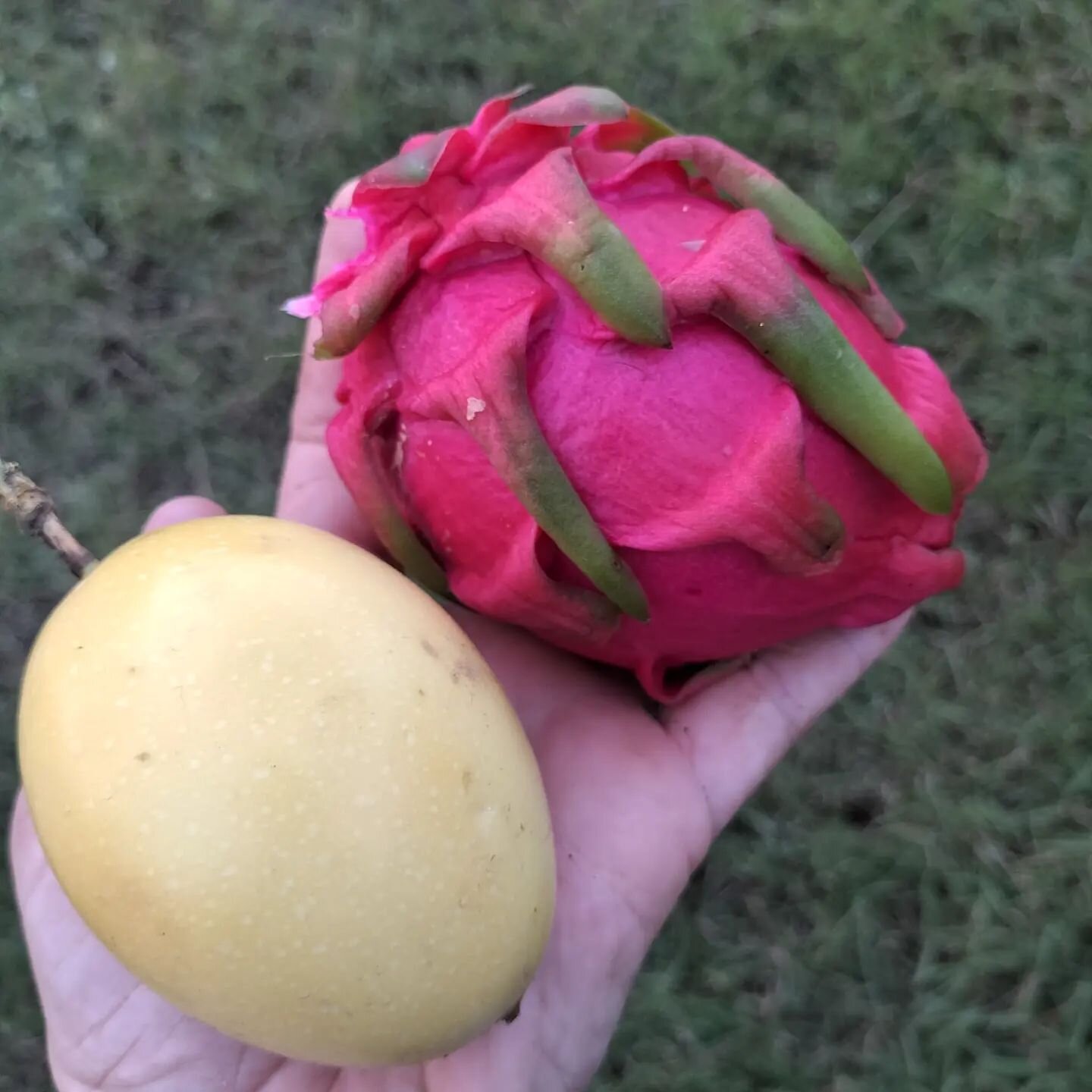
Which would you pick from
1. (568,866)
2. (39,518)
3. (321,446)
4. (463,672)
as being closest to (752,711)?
(568,866)

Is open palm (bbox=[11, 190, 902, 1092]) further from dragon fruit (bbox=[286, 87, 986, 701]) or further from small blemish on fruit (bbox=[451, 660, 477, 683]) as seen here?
small blemish on fruit (bbox=[451, 660, 477, 683])

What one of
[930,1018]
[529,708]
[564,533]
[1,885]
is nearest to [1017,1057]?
[930,1018]

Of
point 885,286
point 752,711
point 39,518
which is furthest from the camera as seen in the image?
point 885,286

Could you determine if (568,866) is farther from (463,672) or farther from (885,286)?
(885,286)

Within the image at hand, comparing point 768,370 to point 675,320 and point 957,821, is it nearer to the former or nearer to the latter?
point 675,320

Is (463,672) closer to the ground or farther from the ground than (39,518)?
closer to the ground

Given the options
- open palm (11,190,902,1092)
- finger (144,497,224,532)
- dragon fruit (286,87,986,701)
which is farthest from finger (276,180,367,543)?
dragon fruit (286,87,986,701)

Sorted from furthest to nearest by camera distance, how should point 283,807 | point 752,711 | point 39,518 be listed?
1. point 752,711
2. point 39,518
3. point 283,807
